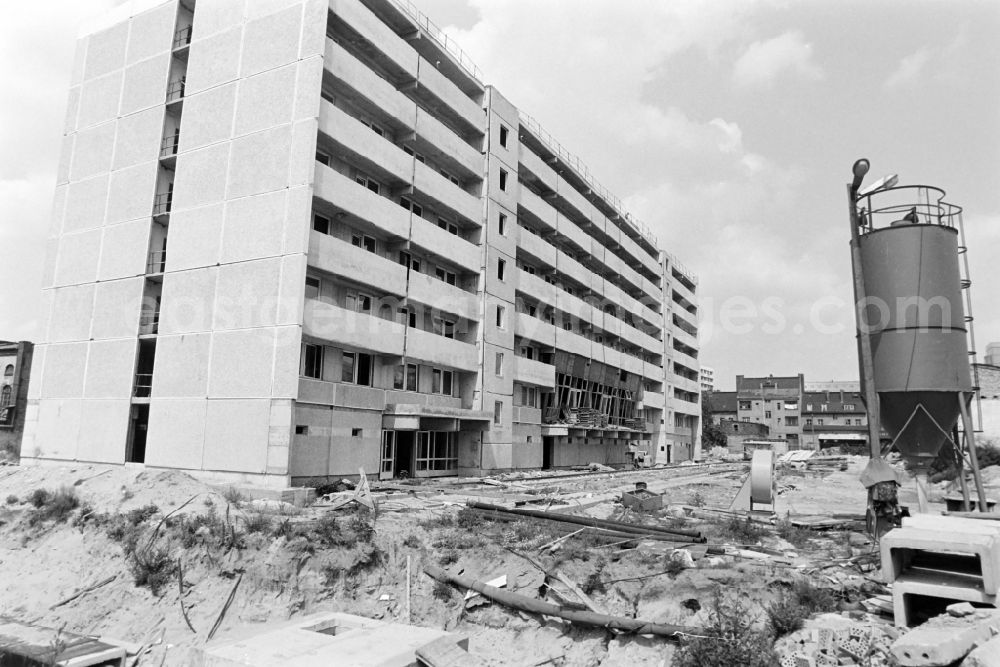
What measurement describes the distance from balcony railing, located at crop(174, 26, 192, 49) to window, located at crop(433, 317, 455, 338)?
15818mm

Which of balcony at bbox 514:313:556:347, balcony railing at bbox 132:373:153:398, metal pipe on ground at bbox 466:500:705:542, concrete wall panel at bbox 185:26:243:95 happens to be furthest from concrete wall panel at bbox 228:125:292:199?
balcony at bbox 514:313:556:347

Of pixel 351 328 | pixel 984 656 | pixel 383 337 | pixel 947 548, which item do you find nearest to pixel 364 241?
pixel 383 337

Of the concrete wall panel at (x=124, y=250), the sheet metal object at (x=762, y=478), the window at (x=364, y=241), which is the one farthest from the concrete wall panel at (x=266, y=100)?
the sheet metal object at (x=762, y=478)

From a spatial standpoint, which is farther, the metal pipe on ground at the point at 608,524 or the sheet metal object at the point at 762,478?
the sheet metal object at the point at 762,478

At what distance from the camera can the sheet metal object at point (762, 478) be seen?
675 inches

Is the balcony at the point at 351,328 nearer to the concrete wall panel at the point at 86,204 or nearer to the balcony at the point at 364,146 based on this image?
the balcony at the point at 364,146

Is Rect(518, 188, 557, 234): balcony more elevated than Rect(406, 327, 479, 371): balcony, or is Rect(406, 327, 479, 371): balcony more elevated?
Rect(518, 188, 557, 234): balcony

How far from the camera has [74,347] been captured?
27.9m

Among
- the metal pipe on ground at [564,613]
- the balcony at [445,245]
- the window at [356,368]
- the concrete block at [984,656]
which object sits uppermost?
the balcony at [445,245]

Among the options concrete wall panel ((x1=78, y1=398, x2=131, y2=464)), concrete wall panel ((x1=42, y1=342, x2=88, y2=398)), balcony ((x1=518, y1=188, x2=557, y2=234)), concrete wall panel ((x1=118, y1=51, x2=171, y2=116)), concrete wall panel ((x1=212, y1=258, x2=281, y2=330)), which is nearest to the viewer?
concrete wall panel ((x1=212, y1=258, x2=281, y2=330))

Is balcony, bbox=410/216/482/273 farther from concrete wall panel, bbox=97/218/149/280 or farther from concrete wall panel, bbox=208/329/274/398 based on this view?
concrete wall panel, bbox=97/218/149/280

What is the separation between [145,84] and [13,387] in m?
27.0

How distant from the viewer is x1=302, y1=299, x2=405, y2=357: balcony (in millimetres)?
23453

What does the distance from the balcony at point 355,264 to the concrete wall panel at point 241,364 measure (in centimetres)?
333
